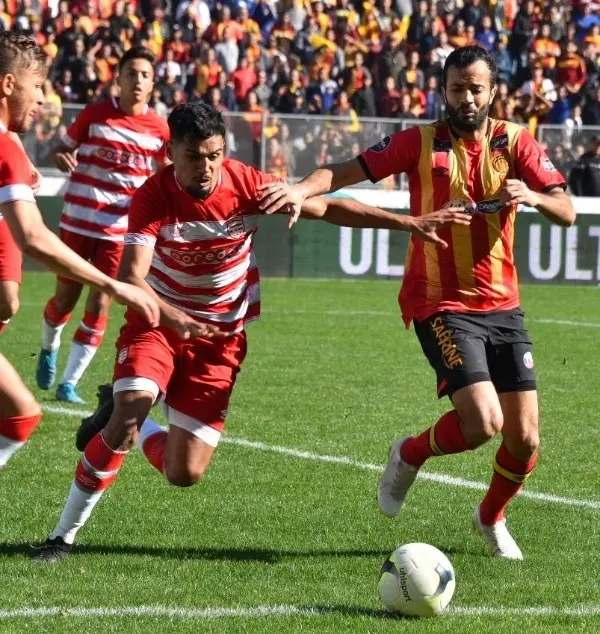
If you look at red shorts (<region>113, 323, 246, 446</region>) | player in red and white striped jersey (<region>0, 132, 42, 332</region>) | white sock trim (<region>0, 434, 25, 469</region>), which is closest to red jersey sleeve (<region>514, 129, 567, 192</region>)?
red shorts (<region>113, 323, 246, 446</region>)

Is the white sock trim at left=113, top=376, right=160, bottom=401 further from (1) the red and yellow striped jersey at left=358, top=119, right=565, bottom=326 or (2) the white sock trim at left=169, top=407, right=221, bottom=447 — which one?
(1) the red and yellow striped jersey at left=358, top=119, right=565, bottom=326

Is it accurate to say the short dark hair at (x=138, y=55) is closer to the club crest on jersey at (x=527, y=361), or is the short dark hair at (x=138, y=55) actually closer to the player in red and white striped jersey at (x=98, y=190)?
the player in red and white striped jersey at (x=98, y=190)

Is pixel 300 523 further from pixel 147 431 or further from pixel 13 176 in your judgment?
pixel 13 176

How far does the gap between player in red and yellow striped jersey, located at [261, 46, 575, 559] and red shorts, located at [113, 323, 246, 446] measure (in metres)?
0.76

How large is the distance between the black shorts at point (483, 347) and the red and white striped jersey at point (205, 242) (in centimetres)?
90

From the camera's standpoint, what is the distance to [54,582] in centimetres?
520

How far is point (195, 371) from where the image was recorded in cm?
604

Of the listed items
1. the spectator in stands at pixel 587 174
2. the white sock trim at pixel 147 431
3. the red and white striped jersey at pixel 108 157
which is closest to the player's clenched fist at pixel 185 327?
the white sock trim at pixel 147 431

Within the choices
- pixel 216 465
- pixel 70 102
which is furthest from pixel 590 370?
pixel 70 102

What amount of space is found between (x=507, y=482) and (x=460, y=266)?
3.32 feet

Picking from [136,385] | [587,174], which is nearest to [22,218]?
[136,385]

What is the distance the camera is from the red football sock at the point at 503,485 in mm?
5871

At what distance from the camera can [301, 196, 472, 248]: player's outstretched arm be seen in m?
5.63

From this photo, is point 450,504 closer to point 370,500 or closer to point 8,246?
point 370,500
